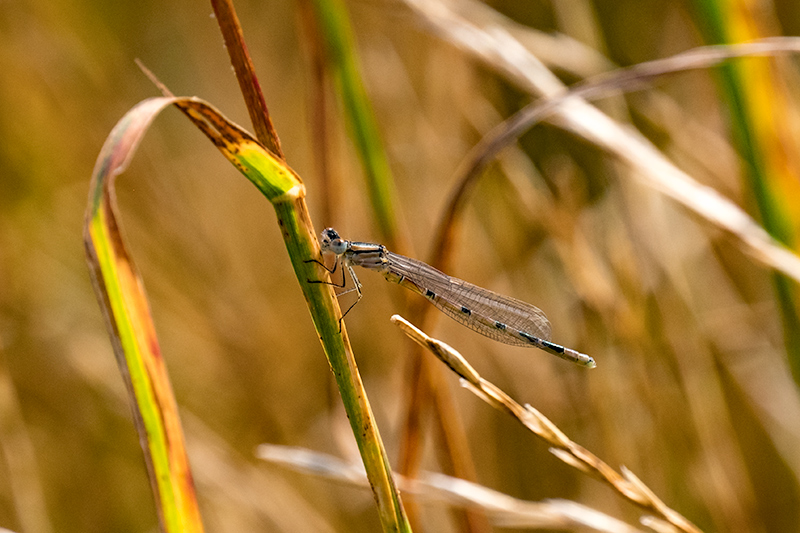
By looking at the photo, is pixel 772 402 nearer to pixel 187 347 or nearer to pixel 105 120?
pixel 187 347

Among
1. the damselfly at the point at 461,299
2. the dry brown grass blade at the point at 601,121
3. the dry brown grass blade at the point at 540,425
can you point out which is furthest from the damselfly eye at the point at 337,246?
the dry brown grass blade at the point at 540,425

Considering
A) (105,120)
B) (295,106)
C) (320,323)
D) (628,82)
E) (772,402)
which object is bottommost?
(320,323)

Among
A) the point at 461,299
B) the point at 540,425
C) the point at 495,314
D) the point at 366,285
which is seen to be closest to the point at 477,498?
the point at 540,425

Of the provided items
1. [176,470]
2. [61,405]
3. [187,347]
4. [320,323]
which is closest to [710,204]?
[320,323]

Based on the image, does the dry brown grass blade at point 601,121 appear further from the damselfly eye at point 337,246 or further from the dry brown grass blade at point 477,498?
the dry brown grass blade at point 477,498

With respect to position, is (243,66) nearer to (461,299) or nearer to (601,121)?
(601,121)

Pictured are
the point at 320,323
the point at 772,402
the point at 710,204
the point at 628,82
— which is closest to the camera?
the point at 320,323

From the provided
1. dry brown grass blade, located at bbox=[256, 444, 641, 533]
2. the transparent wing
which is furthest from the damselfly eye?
dry brown grass blade, located at bbox=[256, 444, 641, 533]

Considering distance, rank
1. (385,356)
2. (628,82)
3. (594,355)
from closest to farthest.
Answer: (628,82)
(594,355)
(385,356)
